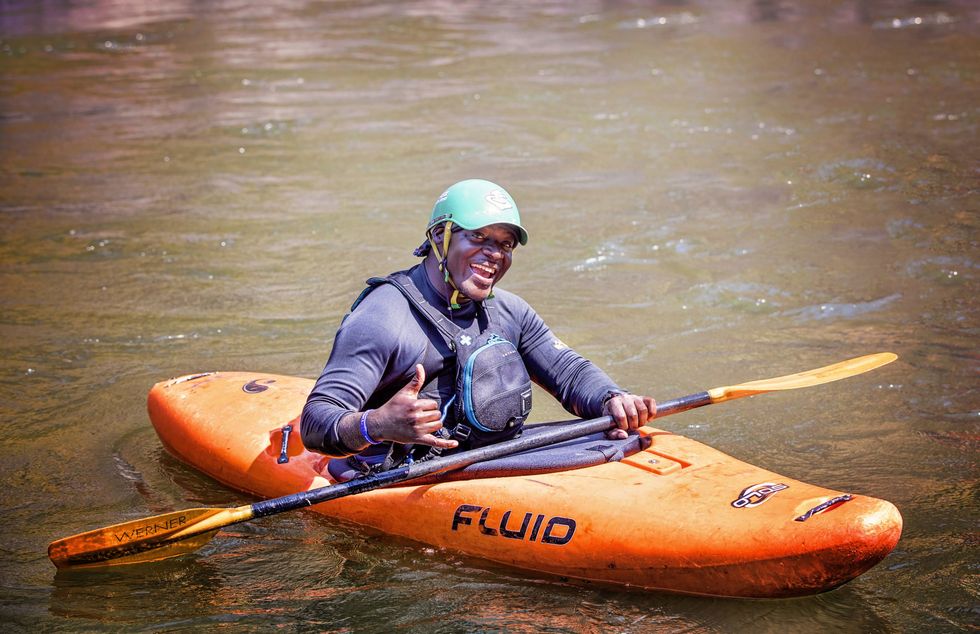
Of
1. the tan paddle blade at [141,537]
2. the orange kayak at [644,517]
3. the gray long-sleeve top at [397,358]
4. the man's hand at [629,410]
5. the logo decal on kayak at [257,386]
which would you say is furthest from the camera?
the logo decal on kayak at [257,386]

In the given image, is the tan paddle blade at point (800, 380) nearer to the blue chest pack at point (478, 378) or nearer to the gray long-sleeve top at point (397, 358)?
the gray long-sleeve top at point (397, 358)

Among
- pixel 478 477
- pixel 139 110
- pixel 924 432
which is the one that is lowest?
pixel 924 432

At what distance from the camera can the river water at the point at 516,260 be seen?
3734mm

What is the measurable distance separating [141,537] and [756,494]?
2.06 m

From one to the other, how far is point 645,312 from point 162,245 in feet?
11.9

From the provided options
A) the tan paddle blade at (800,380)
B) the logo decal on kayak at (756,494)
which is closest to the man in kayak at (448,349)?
the tan paddle blade at (800,380)

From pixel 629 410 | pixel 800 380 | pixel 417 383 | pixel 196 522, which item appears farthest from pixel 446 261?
pixel 800 380

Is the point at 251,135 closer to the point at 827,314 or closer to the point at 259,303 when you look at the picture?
the point at 259,303

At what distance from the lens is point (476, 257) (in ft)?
12.4

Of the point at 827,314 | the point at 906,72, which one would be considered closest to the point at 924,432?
the point at 827,314

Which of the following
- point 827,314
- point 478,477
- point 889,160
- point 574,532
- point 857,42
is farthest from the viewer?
point 857,42

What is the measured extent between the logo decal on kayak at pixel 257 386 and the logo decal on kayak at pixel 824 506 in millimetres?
2478

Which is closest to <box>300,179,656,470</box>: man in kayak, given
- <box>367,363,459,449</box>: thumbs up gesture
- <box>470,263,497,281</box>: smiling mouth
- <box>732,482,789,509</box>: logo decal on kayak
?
<box>470,263,497,281</box>: smiling mouth

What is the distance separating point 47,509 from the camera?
173 inches
